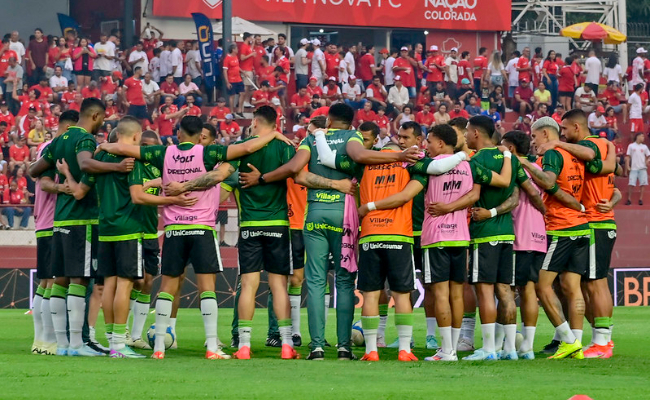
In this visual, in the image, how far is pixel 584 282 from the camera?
12391 millimetres

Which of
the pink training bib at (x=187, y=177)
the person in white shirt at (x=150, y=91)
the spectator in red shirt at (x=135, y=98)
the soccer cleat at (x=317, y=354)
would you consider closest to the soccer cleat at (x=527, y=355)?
the soccer cleat at (x=317, y=354)

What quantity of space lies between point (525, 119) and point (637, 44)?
15255 mm

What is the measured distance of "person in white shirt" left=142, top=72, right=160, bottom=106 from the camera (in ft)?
98.6

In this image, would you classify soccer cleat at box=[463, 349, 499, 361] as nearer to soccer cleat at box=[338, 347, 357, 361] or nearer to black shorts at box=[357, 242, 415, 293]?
black shorts at box=[357, 242, 415, 293]

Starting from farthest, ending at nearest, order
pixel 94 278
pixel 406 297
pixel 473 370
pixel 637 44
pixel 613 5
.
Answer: pixel 637 44 < pixel 613 5 < pixel 94 278 < pixel 406 297 < pixel 473 370

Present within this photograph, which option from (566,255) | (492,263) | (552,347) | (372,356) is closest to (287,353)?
(372,356)

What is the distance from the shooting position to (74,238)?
1175 cm

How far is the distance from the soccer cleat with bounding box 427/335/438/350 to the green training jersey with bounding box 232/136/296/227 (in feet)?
8.30

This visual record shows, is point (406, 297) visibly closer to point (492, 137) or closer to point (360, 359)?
point (360, 359)

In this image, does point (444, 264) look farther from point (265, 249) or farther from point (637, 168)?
point (637, 168)

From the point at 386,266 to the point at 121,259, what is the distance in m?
2.62

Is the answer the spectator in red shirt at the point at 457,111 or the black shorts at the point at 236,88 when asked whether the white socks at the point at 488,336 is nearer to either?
the black shorts at the point at 236,88

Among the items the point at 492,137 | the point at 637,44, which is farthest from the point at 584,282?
the point at 637,44

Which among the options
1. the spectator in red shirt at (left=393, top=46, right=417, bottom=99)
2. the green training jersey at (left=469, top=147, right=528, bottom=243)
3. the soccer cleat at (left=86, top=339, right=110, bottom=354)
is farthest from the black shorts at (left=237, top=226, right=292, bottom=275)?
the spectator in red shirt at (left=393, top=46, right=417, bottom=99)
